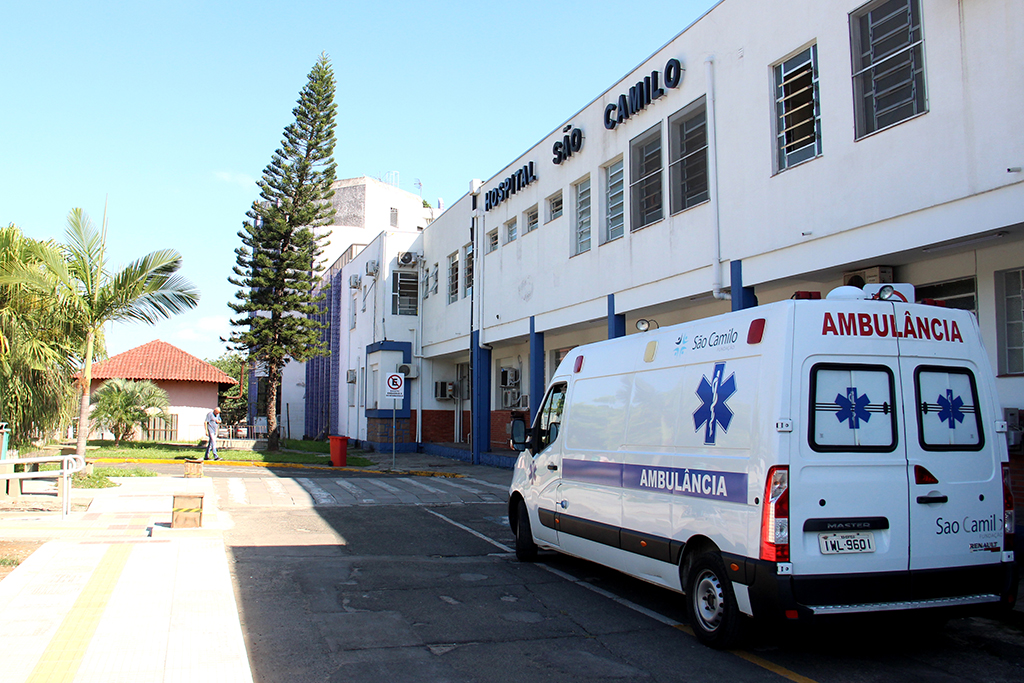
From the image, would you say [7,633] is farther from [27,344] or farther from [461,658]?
[27,344]

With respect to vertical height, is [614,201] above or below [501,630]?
above

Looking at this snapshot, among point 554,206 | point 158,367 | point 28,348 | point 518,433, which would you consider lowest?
point 518,433

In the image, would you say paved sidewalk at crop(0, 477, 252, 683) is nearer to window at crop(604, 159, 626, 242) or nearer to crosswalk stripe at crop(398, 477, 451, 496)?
crosswalk stripe at crop(398, 477, 451, 496)

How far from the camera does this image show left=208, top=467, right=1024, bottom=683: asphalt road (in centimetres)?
532

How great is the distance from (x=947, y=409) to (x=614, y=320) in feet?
36.3

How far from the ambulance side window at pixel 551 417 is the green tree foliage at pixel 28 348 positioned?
9.82m

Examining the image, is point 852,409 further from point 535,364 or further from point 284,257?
point 284,257

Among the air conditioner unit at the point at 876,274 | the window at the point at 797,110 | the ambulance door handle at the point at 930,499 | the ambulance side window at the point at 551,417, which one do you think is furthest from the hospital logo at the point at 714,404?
the window at the point at 797,110

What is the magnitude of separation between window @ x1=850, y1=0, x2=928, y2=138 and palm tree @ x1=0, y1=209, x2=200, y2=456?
12.1 m

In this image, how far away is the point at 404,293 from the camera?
31469 millimetres

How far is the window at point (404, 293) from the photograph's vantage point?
31172mm

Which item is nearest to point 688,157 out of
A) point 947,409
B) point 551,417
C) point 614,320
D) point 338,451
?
point 614,320

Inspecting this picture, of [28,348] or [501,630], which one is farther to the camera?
[28,348]

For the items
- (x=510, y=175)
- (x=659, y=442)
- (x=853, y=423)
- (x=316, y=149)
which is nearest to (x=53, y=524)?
(x=659, y=442)
